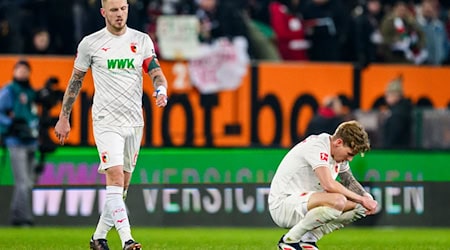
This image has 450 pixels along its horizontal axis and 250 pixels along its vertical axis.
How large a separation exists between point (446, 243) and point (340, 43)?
333 inches

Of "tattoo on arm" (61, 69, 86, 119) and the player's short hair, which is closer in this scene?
the player's short hair


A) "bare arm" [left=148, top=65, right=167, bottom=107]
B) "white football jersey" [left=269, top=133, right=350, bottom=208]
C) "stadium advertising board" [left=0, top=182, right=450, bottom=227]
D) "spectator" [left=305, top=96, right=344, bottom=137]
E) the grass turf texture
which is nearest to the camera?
"white football jersey" [left=269, top=133, right=350, bottom=208]

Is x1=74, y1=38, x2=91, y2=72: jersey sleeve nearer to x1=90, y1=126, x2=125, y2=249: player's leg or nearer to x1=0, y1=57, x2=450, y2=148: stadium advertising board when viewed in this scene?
x1=90, y1=126, x2=125, y2=249: player's leg

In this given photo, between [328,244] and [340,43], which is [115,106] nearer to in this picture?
[328,244]

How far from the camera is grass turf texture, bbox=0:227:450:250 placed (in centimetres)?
1427

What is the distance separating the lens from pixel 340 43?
23312 millimetres

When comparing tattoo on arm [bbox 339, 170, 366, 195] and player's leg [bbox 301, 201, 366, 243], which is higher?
tattoo on arm [bbox 339, 170, 366, 195]

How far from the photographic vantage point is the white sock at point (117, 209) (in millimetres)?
11672

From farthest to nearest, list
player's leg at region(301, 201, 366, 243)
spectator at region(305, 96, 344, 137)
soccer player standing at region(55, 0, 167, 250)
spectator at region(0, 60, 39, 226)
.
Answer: spectator at region(305, 96, 344, 137) → spectator at region(0, 60, 39, 226) → soccer player standing at region(55, 0, 167, 250) → player's leg at region(301, 201, 366, 243)

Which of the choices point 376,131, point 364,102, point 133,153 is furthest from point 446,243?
point 364,102

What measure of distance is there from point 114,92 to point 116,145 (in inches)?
19.8

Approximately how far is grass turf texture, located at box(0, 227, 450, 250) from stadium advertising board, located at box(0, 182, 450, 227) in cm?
38

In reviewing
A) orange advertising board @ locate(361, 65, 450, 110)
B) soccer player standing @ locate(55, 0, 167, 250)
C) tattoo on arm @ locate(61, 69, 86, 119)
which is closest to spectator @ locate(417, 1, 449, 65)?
orange advertising board @ locate(361, 65, 450, 110)

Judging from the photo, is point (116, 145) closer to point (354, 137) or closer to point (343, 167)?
point (343, 167)
